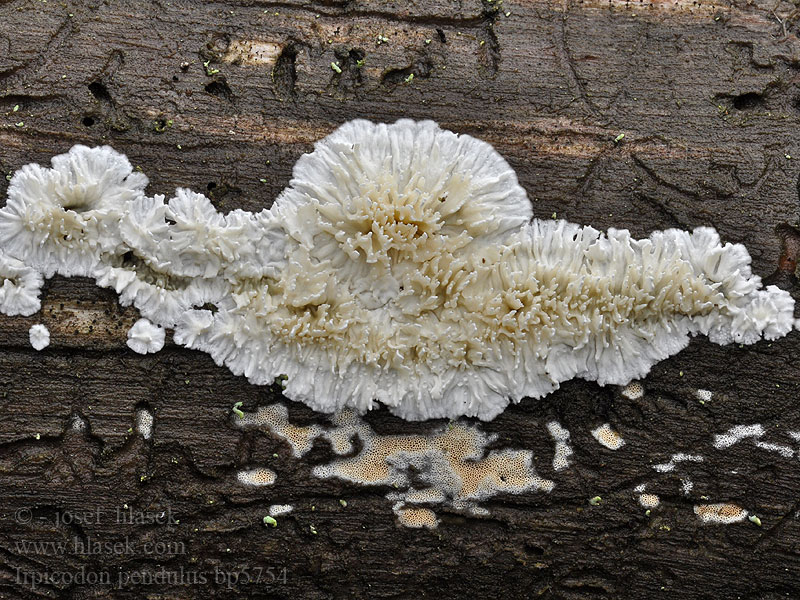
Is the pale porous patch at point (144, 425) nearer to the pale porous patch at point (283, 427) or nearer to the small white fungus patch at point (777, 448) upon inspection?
the pale porous patch at point (283, 427)

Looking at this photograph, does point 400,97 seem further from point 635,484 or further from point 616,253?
point 635,484

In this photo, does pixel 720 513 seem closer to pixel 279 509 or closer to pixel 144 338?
pixel 279 509

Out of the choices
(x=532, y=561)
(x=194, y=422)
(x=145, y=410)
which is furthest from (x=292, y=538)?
(x=532, y=561)

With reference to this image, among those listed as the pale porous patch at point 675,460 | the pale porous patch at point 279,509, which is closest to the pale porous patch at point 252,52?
the pale porous patch at point 279,509

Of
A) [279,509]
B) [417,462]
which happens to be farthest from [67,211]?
[417,462]

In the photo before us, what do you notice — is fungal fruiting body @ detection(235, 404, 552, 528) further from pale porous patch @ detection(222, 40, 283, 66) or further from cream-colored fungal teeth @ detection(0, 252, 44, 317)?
pale porous patch @ detection(222, 40, 283, 66)

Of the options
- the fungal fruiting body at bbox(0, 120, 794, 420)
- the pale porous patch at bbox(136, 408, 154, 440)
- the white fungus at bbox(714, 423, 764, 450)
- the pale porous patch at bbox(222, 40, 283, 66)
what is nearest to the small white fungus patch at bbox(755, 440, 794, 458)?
the white fungus at bbox(714, 423, 764, 450)

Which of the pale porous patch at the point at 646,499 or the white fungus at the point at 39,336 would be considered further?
the pale porous patch at the point at 646,499
